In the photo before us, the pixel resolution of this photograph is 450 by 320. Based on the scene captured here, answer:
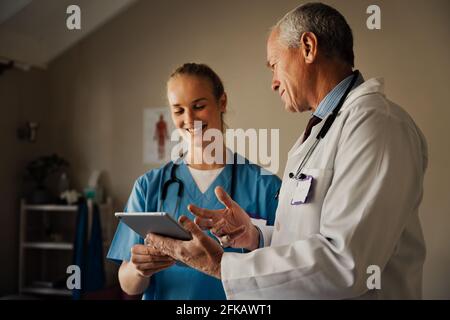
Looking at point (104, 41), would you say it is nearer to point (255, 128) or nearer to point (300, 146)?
point (255, 128)

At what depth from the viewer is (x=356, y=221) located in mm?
621

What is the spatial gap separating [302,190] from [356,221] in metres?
0.14

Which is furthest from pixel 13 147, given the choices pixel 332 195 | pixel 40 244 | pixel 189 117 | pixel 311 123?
pixel 332 195

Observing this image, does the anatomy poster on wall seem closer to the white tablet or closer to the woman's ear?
the woman's ear

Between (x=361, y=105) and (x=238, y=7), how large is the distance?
2.19ft

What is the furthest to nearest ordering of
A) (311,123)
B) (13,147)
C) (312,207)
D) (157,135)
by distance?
(13,147) < (157,135) < (311,123) < (312,207)

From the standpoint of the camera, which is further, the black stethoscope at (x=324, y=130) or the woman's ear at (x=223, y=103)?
the woman's ear at (x=223, y=103)

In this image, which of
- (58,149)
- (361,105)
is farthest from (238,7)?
(58,149)

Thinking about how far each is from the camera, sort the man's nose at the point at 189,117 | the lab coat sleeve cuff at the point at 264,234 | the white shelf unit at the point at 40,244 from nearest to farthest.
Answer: the lab coat sleeve cuff at the point at 264,234
the man's nose at the point at 189,117
the white shelf unit at the point at 40,244

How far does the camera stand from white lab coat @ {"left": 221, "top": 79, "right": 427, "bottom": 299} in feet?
2.04

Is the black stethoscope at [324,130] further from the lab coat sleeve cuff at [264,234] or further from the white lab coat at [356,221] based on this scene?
the lab coat sleeve cuff at [264,234]

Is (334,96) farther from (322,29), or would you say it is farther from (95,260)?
(95,260)

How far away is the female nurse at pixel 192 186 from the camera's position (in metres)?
1.05

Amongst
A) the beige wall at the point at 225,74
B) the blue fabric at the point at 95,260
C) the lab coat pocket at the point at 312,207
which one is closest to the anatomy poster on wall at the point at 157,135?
the beige wall at the point at 225,74
